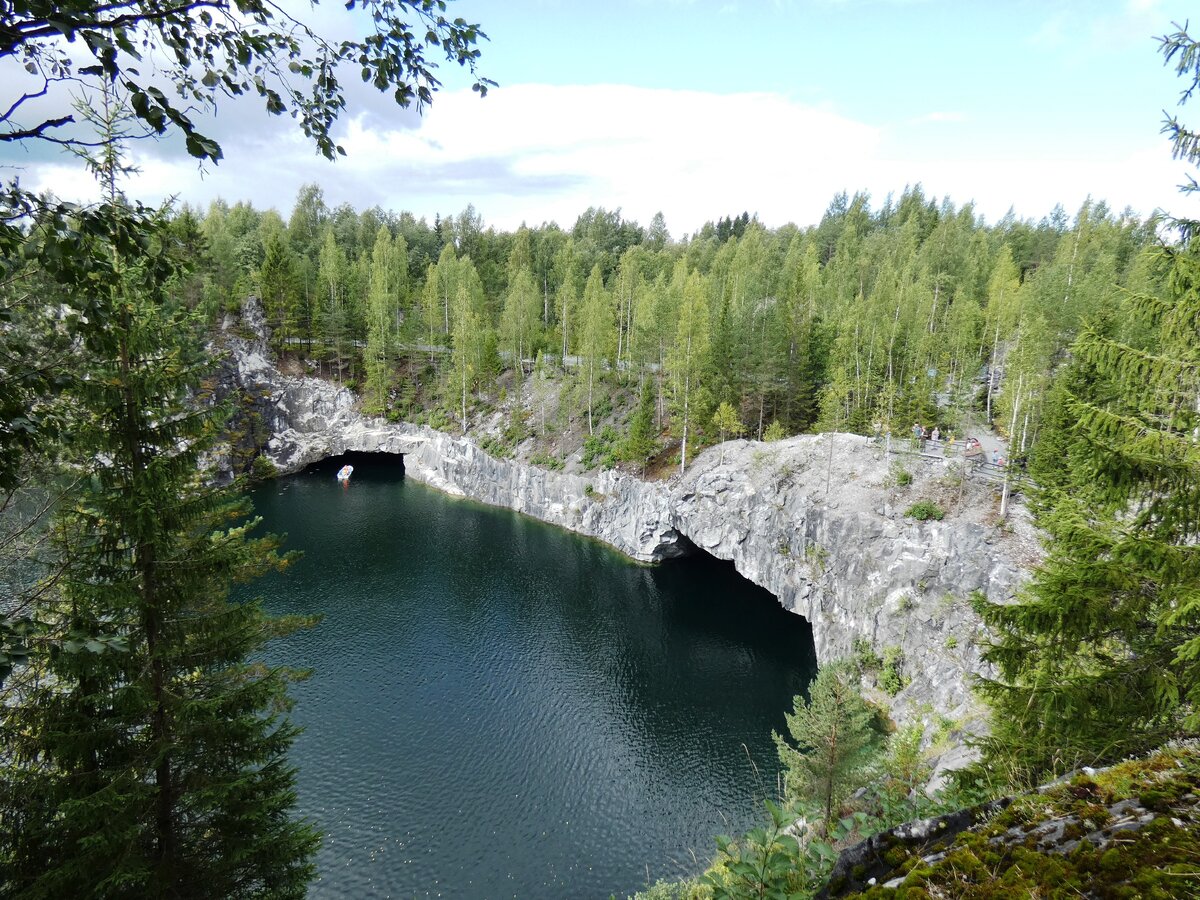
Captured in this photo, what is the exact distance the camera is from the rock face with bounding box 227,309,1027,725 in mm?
24047

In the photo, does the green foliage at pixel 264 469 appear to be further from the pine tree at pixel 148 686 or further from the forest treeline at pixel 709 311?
the forest treeline at pixel 709 311

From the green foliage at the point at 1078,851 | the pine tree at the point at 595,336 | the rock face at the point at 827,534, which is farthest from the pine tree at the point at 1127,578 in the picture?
the pine tree at the point at 595,336

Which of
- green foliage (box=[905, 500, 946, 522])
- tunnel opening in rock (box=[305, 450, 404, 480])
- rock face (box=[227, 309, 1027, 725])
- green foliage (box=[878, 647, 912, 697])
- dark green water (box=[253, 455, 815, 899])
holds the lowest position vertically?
dark green water (box=[253, 455, 815, 899])

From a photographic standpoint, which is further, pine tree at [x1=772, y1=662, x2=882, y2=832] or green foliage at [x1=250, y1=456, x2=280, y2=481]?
pine tree at [x1=772, y1=662, x2=882, y2=832]

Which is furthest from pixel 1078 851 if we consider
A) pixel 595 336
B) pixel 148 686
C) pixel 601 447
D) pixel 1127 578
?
pixel 595 336

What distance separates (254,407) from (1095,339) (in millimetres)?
63853

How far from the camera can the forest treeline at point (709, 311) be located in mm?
40125

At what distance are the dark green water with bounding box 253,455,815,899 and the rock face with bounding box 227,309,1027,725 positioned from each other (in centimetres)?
298

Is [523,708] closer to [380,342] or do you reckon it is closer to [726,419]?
[726,419]

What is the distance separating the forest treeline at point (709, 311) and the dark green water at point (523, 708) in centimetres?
1247

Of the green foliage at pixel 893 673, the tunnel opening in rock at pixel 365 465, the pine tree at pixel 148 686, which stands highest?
the pine tree at pixel 148 686

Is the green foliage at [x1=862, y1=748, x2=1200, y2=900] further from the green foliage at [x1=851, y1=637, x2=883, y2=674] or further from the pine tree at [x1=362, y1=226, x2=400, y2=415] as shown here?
the pine tree at [x1=362, y1=226, x2=400, y2=415]

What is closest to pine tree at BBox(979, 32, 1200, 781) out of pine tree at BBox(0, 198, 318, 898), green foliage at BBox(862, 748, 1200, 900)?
green foliage at BBox(862, 748, 1200, 900)

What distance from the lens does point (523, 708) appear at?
1041 inches
